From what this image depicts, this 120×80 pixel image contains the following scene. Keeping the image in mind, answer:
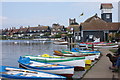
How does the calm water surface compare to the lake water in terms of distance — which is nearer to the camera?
the lake water

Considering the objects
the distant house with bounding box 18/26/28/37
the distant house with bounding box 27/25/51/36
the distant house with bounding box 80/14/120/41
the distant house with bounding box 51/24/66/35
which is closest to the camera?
the distant house with bounding box 80/14/120/41

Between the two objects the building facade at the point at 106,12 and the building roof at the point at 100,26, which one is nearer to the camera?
the building roof at the point at 100,26

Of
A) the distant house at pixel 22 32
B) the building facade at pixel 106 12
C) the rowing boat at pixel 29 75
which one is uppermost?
the building facade at pixel 106 12

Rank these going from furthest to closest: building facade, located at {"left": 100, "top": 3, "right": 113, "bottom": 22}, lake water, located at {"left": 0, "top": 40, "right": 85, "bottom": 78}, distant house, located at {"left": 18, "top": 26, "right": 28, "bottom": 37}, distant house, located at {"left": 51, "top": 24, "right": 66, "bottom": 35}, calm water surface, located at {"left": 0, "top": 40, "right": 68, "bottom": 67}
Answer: distant house, located at {"left": 18, "top": 26, "right": 28, "bottom": 37} < distant house, located at {"left": 51, "top": 24, "right": 66, "bottom": 35} < building facade, located at {"left": 100, "top": 3, "right": 113, "bottom": 22} < calm water surface, located at {"left": 0, "top": 40, "right": 68, "bottom": 67} < lake water, located at {"left": 0, "top": 40, "right": 85, "bottom": 78}

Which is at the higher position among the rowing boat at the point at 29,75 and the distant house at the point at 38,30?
the distant house at the point at 38,30

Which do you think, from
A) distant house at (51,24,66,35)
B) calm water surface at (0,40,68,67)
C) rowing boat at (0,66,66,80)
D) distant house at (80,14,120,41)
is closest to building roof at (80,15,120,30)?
distant house at (80,14,120,41)

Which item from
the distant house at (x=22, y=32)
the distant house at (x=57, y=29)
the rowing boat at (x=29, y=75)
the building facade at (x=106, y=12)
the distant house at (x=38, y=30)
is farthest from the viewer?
the distant house at (x=22, y=32)

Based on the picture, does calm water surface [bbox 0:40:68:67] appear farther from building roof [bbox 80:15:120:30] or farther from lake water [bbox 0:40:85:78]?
building roof [bbox 80:15:120:30]

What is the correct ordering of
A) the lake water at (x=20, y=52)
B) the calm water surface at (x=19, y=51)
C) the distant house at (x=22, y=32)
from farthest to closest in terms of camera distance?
the distant house at (x=22, y=32)
the calm water surface at (x=19, y=51)
the lake water at (x=20, y=52)

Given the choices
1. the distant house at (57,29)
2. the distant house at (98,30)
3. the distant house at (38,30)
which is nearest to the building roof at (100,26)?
the distant house at (98,30)

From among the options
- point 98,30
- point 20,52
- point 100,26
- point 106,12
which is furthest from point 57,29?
point 20,52

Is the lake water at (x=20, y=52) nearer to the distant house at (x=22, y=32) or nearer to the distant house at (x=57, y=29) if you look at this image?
the distant house at (x=57, y=29)

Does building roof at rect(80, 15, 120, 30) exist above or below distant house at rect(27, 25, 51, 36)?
below

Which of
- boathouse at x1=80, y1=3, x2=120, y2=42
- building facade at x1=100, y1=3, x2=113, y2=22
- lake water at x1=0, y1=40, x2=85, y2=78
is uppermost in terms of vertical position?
building facade at x1=100, y1=3, x2=113, y2=22
